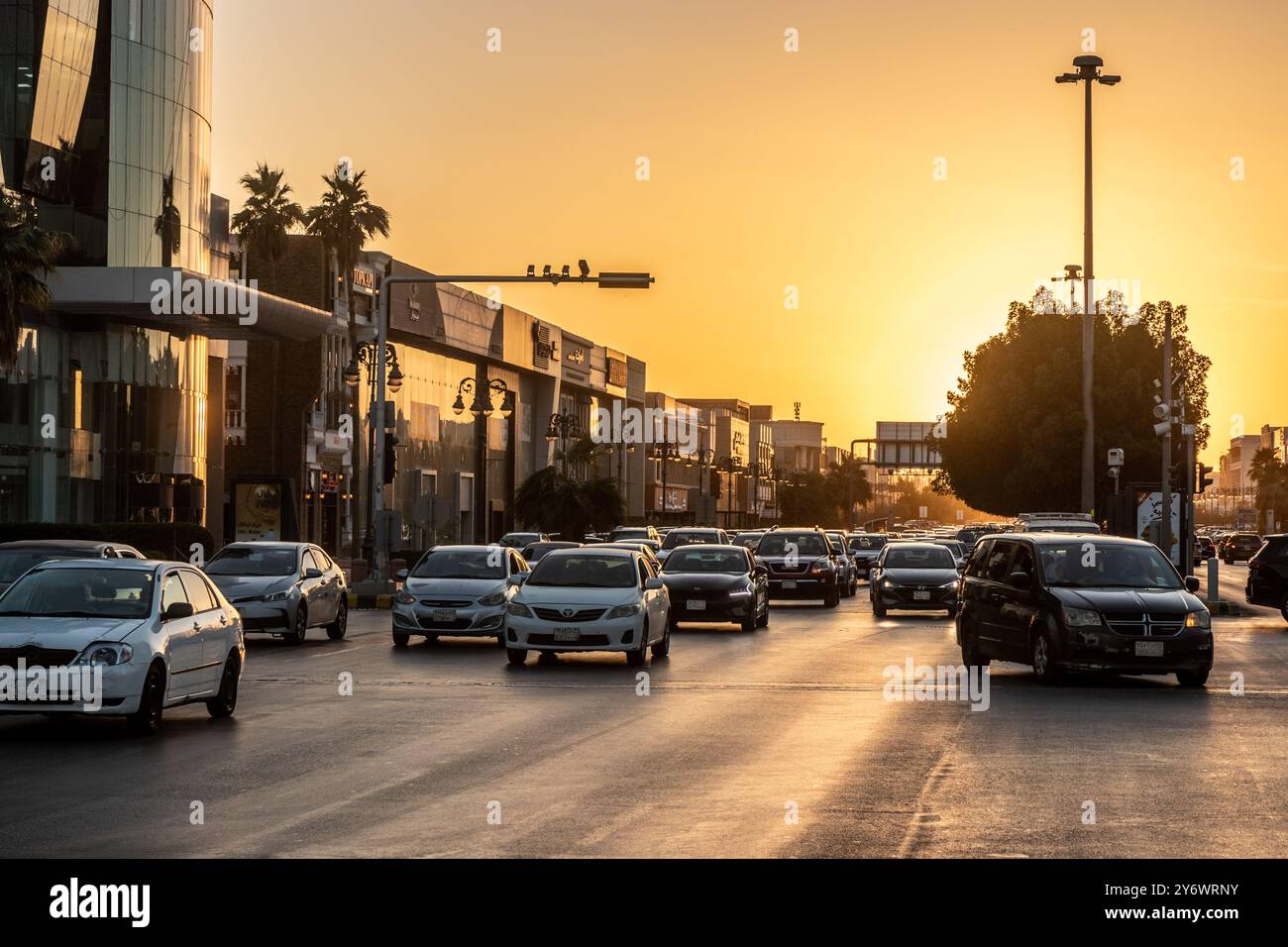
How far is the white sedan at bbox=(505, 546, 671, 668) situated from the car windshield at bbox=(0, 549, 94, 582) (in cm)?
599

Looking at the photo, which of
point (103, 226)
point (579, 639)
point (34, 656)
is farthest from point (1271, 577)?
point (103, 226)

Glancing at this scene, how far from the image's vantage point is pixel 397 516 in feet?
148

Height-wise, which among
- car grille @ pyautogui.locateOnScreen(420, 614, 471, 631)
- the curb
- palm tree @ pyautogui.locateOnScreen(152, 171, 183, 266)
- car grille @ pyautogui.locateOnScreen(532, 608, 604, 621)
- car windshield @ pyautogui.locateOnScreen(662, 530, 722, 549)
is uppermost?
palm tree @ pyautogui.locateOnScreen(152, 171, 183, 266)

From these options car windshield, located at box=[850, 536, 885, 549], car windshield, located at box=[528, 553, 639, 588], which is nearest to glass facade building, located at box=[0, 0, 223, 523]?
car windshield, located at box=[850, 536, 885, 549]

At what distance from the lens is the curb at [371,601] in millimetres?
42875

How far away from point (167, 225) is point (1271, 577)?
37.1 meters

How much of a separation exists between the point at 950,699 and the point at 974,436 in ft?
200

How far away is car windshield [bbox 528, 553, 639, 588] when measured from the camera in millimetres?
25609

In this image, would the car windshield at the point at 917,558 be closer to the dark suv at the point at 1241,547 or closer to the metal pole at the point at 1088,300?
the metal pole at the point at 1088,300

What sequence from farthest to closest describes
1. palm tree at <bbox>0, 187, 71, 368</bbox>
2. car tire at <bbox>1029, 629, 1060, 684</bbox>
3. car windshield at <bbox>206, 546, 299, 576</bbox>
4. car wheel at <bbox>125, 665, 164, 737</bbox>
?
palm tree at <bbox>0, 187, 71, 368</bbox>, car windshield at <bbox>206, 546, 299, 576</bbox>, car tire at <bbox>1029, 629, 1060, 684</bbox>, car wheel at <bbox>125, 665, 164, 737</bbox>

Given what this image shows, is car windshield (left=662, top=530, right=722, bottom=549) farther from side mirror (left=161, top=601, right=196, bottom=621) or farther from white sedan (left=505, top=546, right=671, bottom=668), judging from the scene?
side mirror (left=161, top=601, right=196, bottom=621)

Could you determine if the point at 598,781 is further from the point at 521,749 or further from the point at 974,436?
the point at 974,436

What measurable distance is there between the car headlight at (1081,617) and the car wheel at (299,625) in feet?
42.1
